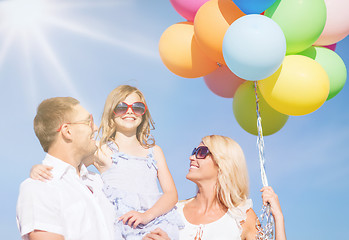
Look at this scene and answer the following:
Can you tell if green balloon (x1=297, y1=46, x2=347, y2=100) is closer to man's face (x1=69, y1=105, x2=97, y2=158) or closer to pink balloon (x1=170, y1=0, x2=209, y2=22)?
pink balloon (x1=170, y1=0, x2=209, y2=22)

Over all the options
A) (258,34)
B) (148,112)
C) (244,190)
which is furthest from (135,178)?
(258,34)

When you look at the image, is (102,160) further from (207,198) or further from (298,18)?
(298,18)

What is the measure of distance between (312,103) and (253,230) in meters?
1.44

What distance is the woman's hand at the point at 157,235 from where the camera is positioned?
3705 mm

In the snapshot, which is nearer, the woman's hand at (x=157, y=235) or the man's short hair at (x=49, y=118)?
the man's short hair at (x=49, y=118)

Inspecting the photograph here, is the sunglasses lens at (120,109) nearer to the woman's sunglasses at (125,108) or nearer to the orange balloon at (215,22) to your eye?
the woman's sunglasses at (125,108)

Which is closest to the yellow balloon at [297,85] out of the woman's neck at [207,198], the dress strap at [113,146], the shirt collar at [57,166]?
the woman's neck at [207,198]

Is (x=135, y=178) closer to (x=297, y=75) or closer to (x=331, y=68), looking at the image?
(x=297, y=75)

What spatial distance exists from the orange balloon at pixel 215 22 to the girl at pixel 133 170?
39.6 inches

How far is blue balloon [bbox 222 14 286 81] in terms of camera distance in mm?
3625

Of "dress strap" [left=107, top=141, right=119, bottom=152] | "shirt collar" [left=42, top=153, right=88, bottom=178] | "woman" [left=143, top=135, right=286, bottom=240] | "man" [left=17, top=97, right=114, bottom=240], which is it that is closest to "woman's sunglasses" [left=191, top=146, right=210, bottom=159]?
"woman" [left=143, top=135, right=286, bottom=240]

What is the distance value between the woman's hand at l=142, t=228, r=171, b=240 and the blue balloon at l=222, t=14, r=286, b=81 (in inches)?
69.1

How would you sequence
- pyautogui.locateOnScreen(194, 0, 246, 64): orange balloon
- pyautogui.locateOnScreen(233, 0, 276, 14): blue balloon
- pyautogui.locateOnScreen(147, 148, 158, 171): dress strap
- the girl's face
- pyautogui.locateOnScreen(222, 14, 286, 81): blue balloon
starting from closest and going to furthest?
1. pyautogui.locateOnScreen(222, 14, 286, 81): blue balloon
2. pyautogui.locateOnScreen(233, 0, 276, 14): blue balloon
3. pyautogui.locateOnScreen(194, 0, 246, 64): orange balloon
4. pyautogui.locateOnScreen(147, 148, 158, 171): dress strap
5. the girl's face

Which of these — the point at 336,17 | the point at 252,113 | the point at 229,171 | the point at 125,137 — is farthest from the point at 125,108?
the point at 336,17
